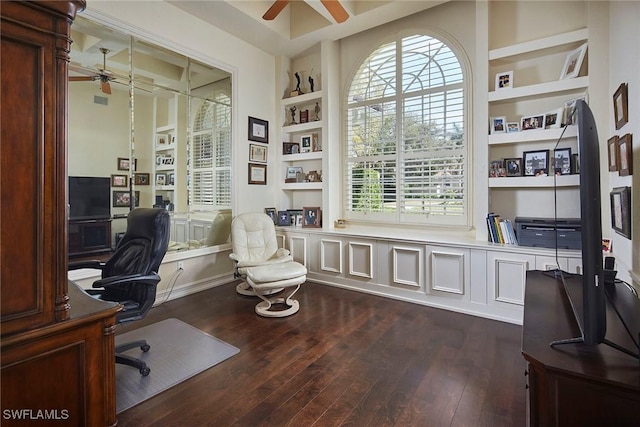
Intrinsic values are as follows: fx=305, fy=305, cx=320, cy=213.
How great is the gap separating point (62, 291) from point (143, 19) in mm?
3207

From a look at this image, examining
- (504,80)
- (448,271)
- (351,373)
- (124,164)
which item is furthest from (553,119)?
(124,164)

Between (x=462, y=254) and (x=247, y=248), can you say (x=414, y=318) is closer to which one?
(x=462, y=254)

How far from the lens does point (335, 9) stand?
3.05m

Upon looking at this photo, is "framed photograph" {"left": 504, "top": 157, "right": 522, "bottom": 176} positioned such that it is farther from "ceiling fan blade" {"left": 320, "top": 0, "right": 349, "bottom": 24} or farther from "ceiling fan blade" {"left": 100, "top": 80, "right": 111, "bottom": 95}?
"ceiling fan blade" {"left": 100, "top": 80, "right": 111, "bottom": 95}

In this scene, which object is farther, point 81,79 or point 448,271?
point 448,271

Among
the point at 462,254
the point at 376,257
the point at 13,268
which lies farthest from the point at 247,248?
the point at 13,268

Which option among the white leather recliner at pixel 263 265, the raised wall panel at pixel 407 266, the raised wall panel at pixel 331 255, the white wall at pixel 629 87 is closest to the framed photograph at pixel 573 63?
the white wall at pixel 629 87

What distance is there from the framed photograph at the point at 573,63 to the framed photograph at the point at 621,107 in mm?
692

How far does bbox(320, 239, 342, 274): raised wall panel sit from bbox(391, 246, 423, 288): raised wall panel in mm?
744

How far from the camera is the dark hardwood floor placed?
171 centimetres

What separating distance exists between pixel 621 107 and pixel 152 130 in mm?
4104

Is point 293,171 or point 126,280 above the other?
point 293,171

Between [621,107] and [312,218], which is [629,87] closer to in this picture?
[621,107]

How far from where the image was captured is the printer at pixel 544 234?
2559mm
